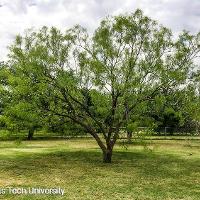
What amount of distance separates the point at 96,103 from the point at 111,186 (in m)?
10.8

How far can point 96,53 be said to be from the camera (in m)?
28.3

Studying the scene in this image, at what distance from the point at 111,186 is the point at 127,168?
22.1 ft

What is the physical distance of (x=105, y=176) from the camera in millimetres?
22797

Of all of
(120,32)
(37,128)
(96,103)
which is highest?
(120,32)

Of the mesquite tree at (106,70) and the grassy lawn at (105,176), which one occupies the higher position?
the mesquite tree at (106,70)

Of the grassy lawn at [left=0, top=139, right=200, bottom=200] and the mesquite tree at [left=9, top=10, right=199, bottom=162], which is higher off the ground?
the mesquite tree at [left=9, top=10, right=199, bottom=162]

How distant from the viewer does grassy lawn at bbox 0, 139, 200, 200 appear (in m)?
18.1

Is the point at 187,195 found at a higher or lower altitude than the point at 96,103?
lower

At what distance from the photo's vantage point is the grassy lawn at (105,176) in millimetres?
18141

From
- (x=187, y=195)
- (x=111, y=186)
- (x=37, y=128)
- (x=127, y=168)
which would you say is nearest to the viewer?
(x=187, y=195)

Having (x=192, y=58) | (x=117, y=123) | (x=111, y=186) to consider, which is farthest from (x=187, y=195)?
(x=192, y=58)

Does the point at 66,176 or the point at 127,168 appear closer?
the point at 66,176

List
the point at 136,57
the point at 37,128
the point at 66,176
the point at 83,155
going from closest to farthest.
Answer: the point at 66,176 < the point at 136,57 < the point at 37,128 < the point at 83,155

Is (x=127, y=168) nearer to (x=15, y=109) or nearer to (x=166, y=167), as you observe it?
(x=166, y=167)
